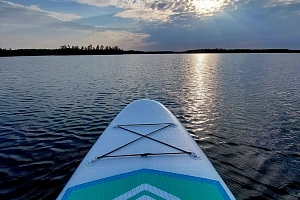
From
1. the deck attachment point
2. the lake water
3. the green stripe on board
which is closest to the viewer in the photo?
the green stripe on board

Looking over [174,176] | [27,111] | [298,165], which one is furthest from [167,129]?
[27,111]

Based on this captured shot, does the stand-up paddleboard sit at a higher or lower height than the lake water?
higher

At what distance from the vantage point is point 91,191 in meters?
3.78

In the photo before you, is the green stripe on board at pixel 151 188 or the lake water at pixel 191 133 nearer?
the green stripe on board at pixel 151 188

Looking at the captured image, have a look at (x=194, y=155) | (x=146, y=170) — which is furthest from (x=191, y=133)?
(x=146, y=170)

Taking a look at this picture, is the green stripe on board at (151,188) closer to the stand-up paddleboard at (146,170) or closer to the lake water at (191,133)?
the stand-up paddleboard at (146,170)

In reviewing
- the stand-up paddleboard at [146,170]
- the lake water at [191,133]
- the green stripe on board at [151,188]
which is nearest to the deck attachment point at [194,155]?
the stand-up paddleboard at [146,170]

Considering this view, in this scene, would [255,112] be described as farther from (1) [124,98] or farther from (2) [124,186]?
(2) [124,186]

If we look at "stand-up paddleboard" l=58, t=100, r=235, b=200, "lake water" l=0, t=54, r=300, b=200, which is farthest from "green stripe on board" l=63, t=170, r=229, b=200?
"lake water" l=0, t=54, r=300, b=200

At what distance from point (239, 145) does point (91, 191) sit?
615 cm

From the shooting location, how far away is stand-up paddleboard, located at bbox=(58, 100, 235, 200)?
366 cm

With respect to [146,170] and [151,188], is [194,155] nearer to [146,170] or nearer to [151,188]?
[146,170]

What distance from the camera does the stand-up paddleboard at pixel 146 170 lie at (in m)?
3.66

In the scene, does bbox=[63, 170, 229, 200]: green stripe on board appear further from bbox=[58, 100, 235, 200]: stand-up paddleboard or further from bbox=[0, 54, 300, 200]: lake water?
bbox=[0, 54, 300, 200]: lake water
